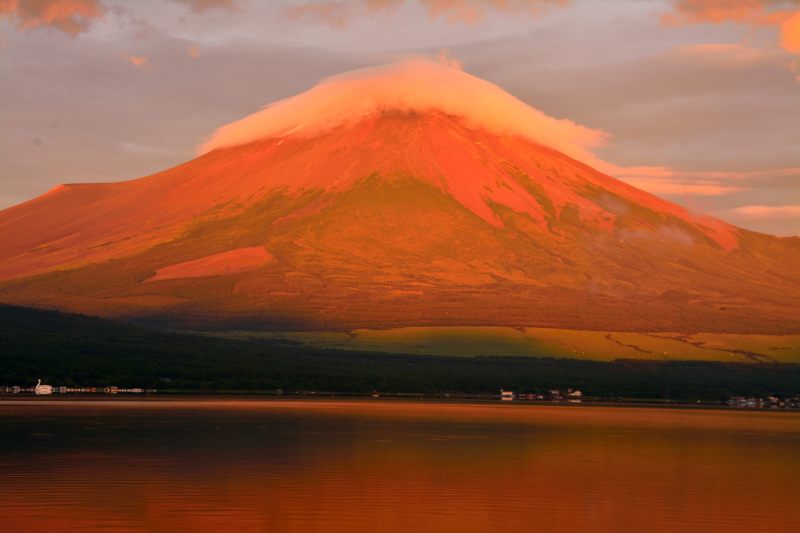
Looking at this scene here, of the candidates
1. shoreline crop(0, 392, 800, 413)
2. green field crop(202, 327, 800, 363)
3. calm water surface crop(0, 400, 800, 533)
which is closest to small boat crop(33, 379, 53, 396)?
shoreline crop(0, 392, 800, 413)

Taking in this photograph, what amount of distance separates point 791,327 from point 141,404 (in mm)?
118491

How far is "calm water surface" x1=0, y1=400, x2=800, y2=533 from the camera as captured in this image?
1289 inches

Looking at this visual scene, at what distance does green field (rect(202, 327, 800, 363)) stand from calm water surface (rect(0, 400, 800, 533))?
247ft

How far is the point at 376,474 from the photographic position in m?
42.7

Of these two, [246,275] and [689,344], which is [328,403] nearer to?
[689,344]

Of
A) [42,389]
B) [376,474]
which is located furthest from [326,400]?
[376,474]

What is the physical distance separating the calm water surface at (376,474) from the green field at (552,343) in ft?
247

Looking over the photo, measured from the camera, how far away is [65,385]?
105000mm

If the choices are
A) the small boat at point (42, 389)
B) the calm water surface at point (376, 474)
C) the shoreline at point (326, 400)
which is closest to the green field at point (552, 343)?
the shoreline at point (326, 400)

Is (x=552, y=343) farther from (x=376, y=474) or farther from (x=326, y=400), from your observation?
(x=376, y=474)

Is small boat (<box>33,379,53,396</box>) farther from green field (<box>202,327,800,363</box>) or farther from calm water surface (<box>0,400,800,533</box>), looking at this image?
green field (<box>202,327,800,363</box>)

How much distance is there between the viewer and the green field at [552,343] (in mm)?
151125

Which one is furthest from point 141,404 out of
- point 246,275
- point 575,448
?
point 246,275

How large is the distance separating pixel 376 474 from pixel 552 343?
4600 inches
